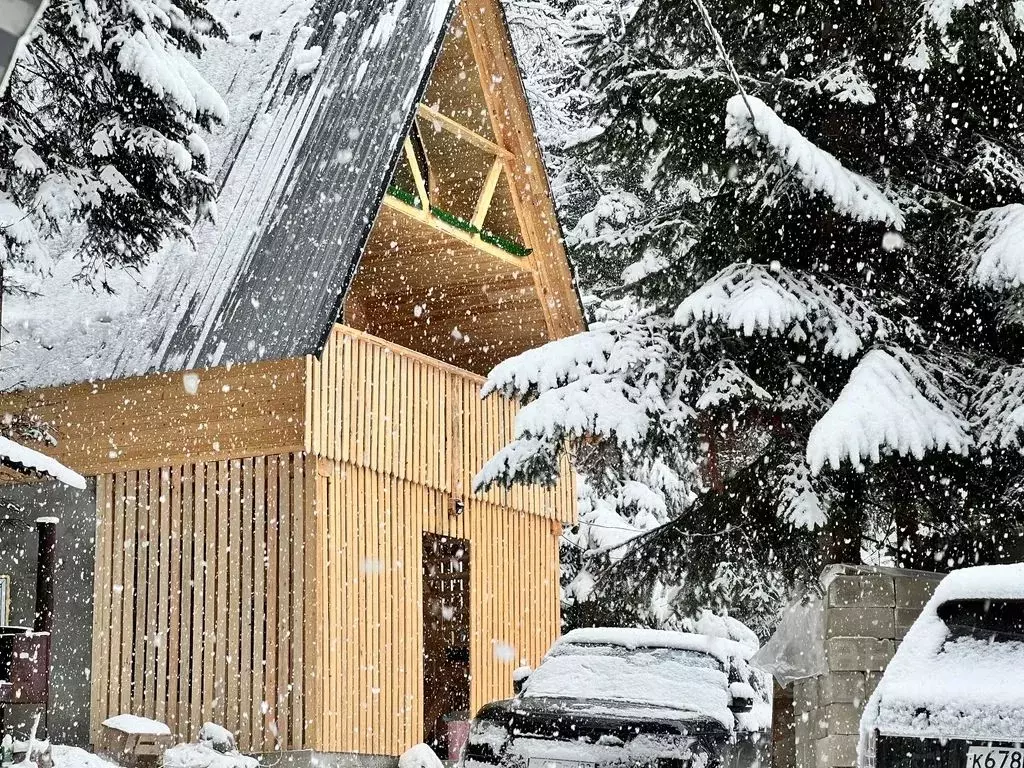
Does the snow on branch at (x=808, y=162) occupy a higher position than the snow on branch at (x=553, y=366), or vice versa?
the snow on branch at (x=808, y=162)

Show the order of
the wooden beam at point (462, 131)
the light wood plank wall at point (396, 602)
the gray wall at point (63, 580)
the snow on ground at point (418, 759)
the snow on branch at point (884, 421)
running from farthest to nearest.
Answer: the wooden beam at point (462, 131)
the gray wall at point (63, 580)
the snow on ground at point (418, 759)
the light wood plank wall at point (396, 602)
the snow on branch at point (884, 421)

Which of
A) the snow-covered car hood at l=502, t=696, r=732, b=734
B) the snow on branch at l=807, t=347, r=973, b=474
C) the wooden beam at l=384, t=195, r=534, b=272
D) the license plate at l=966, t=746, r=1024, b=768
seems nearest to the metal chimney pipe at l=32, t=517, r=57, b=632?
the wooden beam at l=384, t=195, r=534, b=272

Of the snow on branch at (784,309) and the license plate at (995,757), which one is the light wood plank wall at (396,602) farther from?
the license plate at (995,757)

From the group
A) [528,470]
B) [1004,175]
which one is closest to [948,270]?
[1004,175]

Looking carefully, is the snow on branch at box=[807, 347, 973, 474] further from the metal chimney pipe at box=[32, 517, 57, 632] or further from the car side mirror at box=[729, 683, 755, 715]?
the metal chimney pipe at box=[32, 517, 57, 632]

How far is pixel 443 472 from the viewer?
1747cm

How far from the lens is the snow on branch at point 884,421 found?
11.3 metres

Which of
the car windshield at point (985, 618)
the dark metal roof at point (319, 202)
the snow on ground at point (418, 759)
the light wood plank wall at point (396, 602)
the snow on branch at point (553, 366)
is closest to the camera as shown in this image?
the car windshield at point (985, 618)

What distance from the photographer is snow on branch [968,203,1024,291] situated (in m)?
11.6

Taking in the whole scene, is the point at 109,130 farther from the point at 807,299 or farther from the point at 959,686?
the point at 959,686

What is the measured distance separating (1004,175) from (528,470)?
204 inches

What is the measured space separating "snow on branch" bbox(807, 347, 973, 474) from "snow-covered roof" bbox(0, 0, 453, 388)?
18.0ft

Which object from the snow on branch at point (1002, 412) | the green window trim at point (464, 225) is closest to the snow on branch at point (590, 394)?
the snow on branch at point (1002, 412)

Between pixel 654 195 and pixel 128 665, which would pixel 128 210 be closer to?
pixel 128 665
